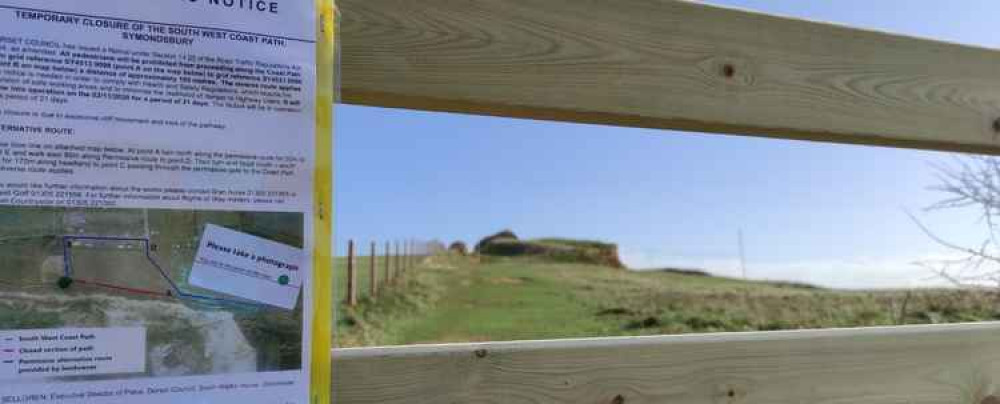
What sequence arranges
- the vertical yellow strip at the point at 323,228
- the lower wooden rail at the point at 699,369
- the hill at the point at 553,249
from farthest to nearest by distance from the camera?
the hill at the point at 553,249 < the lower wooden rail at the point at 699,369 < the vertical yellow strip at the point at 323,228

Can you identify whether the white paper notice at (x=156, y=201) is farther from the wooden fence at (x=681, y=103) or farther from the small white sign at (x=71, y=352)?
the wooden fence at (x=681, y=103)

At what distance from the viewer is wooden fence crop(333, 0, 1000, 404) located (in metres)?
1.44

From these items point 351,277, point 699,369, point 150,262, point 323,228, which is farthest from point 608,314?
point 150,262

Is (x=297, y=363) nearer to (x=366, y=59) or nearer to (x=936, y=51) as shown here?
(x=366, y=59)

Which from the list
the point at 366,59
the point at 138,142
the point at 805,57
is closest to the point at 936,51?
the point at 805,57

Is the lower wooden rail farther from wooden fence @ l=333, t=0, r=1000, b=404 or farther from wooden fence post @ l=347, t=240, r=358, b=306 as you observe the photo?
wooden fence post @ l=347, t=240, r=358, b=306

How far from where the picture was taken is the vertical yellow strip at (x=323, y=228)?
1216mm

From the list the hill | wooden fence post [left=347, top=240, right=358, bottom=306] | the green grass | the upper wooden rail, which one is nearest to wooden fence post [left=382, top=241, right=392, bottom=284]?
the green grass

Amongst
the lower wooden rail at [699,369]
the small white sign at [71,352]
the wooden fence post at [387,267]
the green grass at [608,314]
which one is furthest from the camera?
the wooden fence post at [387,267]

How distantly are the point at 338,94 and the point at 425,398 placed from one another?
1.82ft

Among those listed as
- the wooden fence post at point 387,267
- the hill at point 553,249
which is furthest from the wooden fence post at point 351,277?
the hill at point 553,249

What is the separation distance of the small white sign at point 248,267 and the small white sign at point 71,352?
0.12 metres

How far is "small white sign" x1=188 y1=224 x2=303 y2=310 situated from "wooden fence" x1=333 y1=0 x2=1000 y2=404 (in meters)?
0.22

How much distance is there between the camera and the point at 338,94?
130 cm
